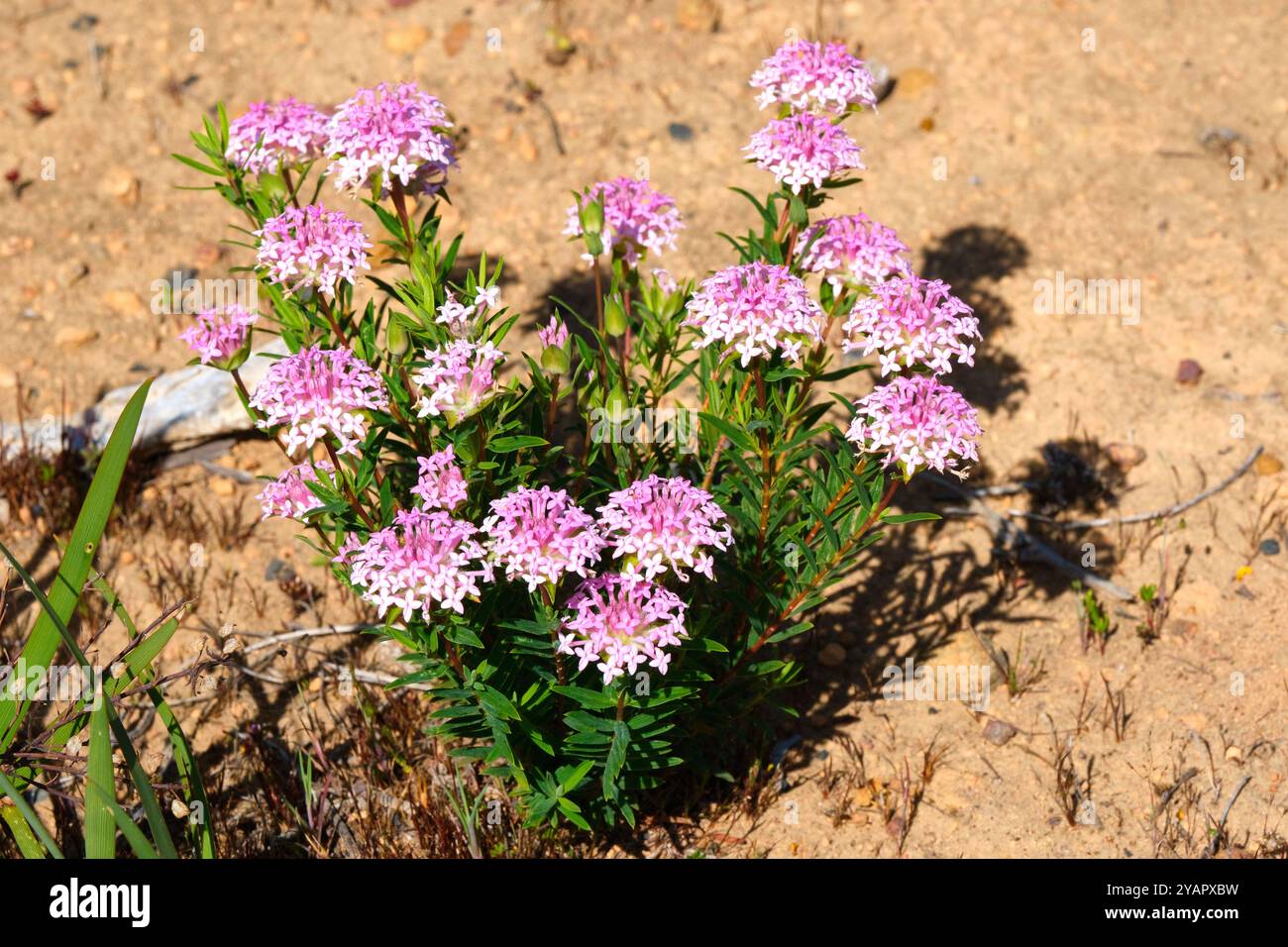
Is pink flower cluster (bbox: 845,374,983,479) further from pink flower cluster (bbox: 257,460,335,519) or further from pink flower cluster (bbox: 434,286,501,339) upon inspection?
pink flower cluster (bbox: 257,460,335,519)

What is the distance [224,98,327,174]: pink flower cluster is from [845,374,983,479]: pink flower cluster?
2.54 meters

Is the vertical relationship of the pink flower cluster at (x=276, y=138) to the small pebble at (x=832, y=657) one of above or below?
above

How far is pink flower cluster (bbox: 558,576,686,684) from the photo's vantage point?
3.64 meters

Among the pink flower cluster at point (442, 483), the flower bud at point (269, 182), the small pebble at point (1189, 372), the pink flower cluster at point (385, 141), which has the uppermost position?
the flower bud at point (269, 182)

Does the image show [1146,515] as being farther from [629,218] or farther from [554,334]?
[554,334]

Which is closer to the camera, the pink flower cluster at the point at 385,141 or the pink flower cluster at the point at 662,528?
the pink flower cluster at the point at 662,528

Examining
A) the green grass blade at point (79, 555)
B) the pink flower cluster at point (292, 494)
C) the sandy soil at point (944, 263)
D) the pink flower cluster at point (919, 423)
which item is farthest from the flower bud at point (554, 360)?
the sandy soil at point (944, 263)

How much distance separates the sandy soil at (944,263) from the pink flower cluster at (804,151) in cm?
245

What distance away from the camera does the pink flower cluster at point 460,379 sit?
12.3ft

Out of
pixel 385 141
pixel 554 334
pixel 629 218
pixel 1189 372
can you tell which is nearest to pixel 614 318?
pixel 554 334

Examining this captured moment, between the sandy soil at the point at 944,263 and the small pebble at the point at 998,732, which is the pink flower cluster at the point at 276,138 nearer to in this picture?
the sandy soil at the point at 944,263

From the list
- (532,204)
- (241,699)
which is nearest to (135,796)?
(241,699)

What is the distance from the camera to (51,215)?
26.7 feet

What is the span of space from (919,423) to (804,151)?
49.9 inches
